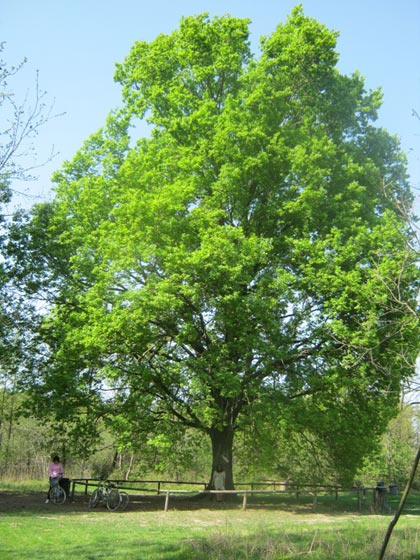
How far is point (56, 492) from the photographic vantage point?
18078mm

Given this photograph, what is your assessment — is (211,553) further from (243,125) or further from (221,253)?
(243,125)

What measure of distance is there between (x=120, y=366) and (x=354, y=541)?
10.4m

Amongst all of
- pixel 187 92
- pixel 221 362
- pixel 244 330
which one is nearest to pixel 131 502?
pixel 221 362

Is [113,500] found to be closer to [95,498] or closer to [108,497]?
[108,497]

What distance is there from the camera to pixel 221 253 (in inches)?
655

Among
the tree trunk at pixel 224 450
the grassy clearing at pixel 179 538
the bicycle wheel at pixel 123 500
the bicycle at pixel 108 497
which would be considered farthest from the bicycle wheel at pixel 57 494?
the tree trunk at pixel 224 450

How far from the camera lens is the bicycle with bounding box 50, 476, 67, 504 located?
18047mm

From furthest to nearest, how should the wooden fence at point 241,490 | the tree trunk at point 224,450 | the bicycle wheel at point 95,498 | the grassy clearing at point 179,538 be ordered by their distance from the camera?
the tree trunk at point 224,450 → the bicycle wheel at point 95,498 → the wooden fence at point 241,490 → the grassy clearing at point 179,538

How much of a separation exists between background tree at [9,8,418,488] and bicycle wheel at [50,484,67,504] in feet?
7.72

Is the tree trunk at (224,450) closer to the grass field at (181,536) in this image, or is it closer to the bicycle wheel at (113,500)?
the grass field at (181,536)

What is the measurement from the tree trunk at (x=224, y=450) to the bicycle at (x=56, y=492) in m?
5.15

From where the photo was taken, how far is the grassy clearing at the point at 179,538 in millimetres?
8609

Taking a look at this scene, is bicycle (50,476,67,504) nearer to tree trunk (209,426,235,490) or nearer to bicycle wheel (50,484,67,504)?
bicycle wheel (50,484,67,504)

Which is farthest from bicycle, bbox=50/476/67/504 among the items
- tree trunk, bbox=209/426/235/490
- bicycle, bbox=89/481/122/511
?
tree trunk, bbox=209/426/235/490
